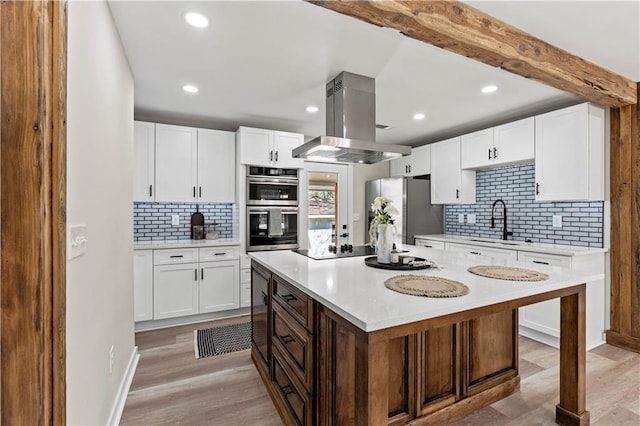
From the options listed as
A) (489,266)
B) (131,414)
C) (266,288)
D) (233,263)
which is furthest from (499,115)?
(131,414)

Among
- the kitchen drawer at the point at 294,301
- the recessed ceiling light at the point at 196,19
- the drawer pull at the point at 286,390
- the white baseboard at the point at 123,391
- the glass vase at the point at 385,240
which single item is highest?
the recessed ceiling light at the point at 196,19

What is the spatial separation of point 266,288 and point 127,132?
1608mm

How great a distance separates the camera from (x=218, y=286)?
12.1ft

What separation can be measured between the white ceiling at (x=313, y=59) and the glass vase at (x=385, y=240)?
1295 mm

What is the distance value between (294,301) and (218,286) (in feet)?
7.33

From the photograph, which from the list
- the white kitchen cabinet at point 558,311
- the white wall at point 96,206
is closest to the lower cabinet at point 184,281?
the white wall at point 96,206

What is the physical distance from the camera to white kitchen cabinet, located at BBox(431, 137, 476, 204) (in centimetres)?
429

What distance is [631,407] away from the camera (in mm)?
2055

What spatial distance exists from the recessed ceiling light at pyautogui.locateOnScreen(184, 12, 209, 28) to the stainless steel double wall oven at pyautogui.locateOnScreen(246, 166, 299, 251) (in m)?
2.07

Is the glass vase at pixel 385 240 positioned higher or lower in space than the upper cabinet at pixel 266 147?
lower

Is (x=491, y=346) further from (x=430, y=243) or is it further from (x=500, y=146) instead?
(x=500, y=146)

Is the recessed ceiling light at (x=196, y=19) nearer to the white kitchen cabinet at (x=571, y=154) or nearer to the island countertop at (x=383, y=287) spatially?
the island countertop at (x=383, y=287)

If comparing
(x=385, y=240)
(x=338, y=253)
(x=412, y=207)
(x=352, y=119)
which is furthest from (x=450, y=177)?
(x=385, y=240)

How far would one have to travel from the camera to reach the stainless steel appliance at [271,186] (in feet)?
12.9
